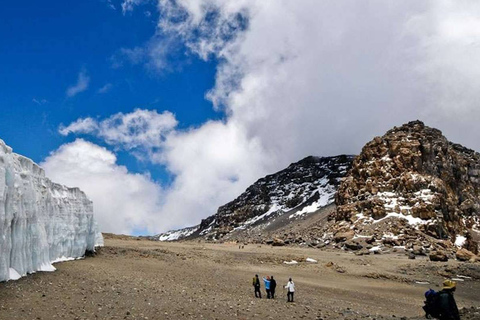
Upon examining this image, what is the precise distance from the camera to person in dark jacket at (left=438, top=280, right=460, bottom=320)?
36.0 feet

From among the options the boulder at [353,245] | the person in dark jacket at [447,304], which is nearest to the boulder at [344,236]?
the boulder at [353,245]

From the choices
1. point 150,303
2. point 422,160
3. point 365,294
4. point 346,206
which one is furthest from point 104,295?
point 422,160

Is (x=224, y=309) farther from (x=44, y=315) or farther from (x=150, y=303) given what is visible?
(x=44, y=315)

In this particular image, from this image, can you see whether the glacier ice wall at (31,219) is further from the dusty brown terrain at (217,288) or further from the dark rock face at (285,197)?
the dark rock face at (285,197)

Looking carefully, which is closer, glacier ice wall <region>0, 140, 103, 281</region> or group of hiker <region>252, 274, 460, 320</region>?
group of hiker <region>252, 274, 460, 320</region>

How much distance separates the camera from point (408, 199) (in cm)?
7294

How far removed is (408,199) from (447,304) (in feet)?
219

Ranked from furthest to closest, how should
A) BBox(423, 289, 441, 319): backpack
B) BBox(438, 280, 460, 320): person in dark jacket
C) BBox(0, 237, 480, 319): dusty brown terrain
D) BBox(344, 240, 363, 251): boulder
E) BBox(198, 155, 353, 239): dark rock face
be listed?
BBox(198, 155, 353, 239): dark rock face < BBox(344, 240, 363, 251): boulder < BBox(0, 237, 480, 319): dusty brown terrain < BBox(423, 289, 441, 319): backpack < BBox(438, 280, 460, 320): person in dark jacket

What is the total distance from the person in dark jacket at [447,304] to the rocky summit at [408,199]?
44.3 meters

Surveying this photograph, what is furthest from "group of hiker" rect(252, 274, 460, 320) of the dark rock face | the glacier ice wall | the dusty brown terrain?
→ the dark rock face

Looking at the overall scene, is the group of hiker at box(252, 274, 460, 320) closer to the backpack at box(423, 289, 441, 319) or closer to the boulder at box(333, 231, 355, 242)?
the backpack at box(423, 289, 441, 319)

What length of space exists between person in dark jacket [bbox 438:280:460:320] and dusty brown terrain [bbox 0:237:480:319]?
286 cm

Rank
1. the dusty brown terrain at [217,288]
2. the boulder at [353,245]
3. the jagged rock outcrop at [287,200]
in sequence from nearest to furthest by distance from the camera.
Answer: the dusty brown terrain at [217,288]
the boulder at [353,245]
the jagged rock outcrop at [287,200]

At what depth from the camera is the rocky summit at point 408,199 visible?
207 feet
